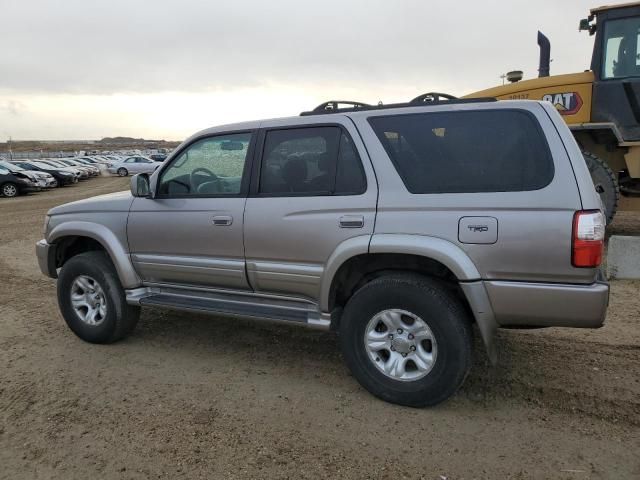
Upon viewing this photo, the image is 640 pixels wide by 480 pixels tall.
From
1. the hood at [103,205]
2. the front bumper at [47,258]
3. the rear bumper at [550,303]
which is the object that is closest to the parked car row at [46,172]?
the front bumper at [47,258]

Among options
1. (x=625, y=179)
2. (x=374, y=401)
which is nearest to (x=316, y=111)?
(x=374, y=401)

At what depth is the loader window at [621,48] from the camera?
7.36 metres

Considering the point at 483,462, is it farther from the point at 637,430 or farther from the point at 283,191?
the point at 283,191

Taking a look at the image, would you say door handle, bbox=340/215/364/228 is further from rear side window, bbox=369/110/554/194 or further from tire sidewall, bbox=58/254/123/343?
tire sidewall, bbox=58/254/123/343

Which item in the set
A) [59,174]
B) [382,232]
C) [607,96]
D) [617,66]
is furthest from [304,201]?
[59,174]

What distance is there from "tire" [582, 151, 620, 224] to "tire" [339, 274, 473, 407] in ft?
18.8

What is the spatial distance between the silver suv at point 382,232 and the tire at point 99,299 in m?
0.03

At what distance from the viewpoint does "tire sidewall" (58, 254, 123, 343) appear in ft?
14.6

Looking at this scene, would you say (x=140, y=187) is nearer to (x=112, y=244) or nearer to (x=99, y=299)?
(x=112, y=244)

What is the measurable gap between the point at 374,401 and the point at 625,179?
24.0 ft

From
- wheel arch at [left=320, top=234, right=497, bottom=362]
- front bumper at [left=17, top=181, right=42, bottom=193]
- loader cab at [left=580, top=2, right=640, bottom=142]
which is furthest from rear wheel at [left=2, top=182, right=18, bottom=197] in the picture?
wheel arch at [left=320, top=234, right=497, bottom=362]

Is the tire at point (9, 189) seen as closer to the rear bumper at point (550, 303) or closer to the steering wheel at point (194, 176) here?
the steering wheel at point (194, 176)

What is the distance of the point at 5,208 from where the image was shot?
16844 millimetres

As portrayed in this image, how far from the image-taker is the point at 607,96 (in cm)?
768
